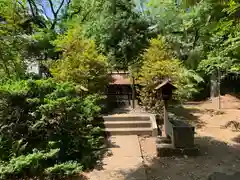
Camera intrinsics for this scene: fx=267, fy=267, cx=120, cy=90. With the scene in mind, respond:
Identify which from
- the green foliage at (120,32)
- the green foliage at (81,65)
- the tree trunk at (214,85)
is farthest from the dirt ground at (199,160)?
the tree trunk at (214,85)

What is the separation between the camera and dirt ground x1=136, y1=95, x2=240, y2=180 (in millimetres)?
5464

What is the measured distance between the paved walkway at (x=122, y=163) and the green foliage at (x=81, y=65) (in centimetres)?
267

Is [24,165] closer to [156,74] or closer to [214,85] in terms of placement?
[156,74]

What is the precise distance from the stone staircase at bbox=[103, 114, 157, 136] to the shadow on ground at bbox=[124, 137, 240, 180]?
183cm

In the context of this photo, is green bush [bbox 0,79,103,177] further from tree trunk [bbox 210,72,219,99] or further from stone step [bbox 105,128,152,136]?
tree trunk [bbox 210,72,219,99]

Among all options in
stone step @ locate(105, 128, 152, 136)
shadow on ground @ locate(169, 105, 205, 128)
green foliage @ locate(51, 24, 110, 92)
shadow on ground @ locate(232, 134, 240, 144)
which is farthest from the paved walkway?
shadow on ground @ locate(169, 105, 205, 128)

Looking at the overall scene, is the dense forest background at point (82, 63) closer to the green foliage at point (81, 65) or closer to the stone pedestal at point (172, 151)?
the green foliage at point (81, 65)

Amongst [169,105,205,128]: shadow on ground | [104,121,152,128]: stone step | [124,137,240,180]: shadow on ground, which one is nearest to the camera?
[124,137,240,180]: shadow on ground

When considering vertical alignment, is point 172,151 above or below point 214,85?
below

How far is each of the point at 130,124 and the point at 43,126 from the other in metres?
3.32

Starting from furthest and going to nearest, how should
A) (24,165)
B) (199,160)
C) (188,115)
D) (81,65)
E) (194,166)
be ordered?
(188,115)
(81,65)
(199,160)
(194,166)
(24,165)

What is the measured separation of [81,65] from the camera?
934 centimetres

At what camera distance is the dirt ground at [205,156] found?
5.46 metres

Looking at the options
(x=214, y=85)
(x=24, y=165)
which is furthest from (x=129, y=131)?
(x=214, y=85)
